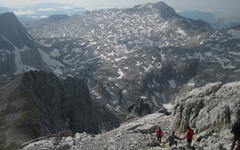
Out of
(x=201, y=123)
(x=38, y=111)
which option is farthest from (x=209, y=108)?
(x=38, y=111)

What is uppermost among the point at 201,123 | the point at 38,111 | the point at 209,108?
the point at 209,108

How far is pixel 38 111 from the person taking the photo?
366 feet

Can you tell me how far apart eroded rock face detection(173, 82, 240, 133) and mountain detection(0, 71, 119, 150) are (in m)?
43.2

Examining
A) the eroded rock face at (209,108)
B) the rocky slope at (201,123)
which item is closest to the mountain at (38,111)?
the rocky slope at (201,123)

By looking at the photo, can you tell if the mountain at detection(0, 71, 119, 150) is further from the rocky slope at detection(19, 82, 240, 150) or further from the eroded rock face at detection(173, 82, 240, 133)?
the eroded rock face at detection(173, 82, 240, 133)

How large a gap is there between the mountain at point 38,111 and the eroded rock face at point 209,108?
4320 centimetres

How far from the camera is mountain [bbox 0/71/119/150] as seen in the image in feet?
301

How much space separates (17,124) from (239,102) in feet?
238

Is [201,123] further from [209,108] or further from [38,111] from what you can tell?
[38,111]

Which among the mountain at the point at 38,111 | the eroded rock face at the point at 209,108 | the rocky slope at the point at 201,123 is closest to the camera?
the rocky slope at the point at 201,123

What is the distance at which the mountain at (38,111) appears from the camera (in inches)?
3607

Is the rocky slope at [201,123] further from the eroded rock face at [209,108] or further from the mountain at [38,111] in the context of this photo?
the mountain at [38,111]

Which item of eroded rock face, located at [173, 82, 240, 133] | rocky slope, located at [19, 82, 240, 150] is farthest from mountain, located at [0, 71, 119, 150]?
eroded rock face, located at [173, 82, 240, 133]

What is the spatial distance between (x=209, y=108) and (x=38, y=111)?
78.5 meters
